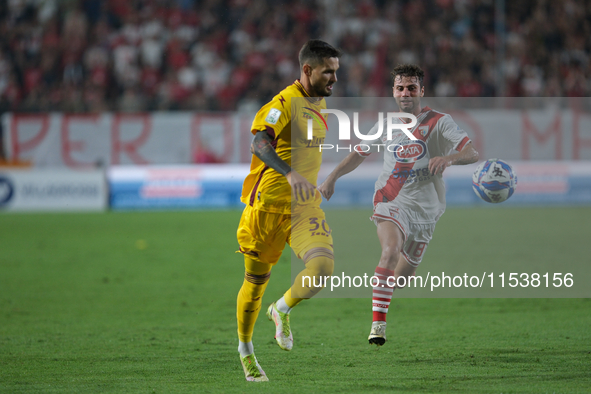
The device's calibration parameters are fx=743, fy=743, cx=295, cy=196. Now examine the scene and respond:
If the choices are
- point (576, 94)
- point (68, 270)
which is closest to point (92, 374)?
point (68, 270)

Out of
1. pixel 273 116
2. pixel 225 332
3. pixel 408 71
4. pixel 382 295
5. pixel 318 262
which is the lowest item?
pixel 225 332

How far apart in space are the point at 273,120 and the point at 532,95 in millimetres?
15951

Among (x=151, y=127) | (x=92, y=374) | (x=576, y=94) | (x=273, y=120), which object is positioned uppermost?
(x=576, y=94)

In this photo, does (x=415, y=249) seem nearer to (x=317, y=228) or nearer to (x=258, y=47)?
(x=317, y=228)

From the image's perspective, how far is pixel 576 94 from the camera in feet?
60.0

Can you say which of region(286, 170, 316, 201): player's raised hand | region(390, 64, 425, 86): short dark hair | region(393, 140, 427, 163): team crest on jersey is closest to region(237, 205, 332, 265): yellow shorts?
region(286, 170, 316, 201): player's raised hand

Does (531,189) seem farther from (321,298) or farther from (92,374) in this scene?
(92,374)

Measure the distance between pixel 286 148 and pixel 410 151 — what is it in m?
1.07

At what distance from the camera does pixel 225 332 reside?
6656mm

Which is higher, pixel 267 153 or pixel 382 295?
pixel 267 153

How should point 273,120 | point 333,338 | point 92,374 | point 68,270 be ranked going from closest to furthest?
point 273,120
point 92,374
point 333,338
point 68,270

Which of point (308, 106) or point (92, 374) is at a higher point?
point (308, 106)

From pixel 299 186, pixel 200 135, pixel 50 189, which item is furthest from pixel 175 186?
pixel 299 186

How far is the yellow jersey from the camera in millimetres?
4836
